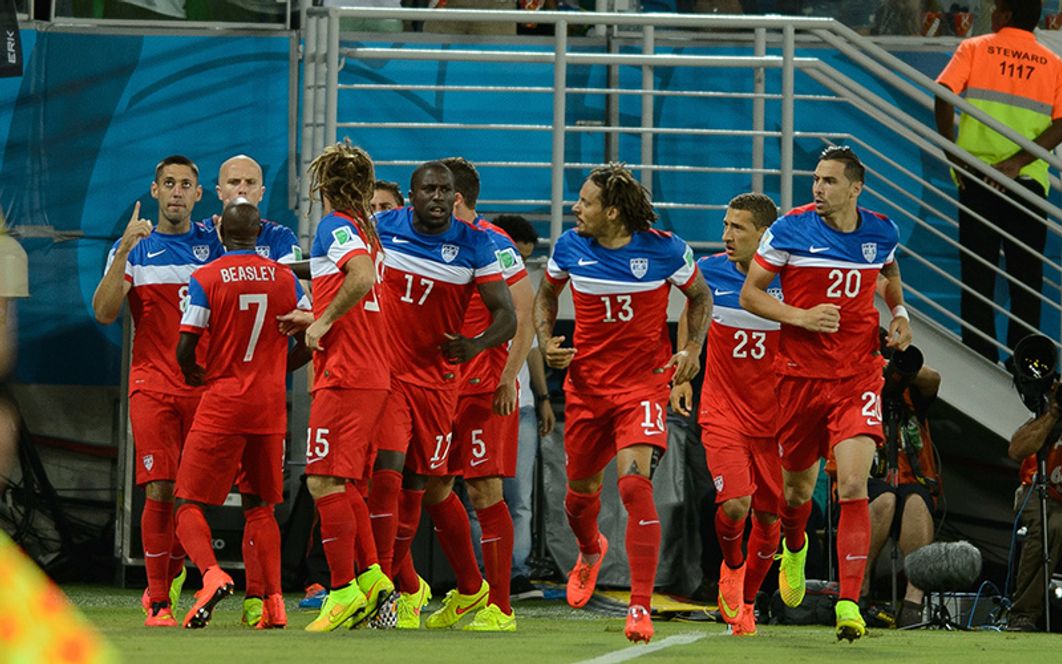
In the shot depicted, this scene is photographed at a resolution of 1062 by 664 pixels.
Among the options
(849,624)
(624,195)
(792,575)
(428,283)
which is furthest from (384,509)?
(792,575)

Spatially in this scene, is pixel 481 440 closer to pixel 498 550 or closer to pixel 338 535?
pixel 498 550

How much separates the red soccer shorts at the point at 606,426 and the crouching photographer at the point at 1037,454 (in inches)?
114

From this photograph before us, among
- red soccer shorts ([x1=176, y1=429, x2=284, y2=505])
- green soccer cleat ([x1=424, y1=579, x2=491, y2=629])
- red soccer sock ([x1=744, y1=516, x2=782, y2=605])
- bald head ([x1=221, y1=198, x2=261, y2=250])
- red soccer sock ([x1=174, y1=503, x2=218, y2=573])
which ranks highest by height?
bald head ([x1=221, y1=198, x2=261, y2=250])

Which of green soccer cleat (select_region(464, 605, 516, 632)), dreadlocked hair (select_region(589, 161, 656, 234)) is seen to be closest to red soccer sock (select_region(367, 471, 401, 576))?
green soccer cleat (select_region(464, 605, 516, 632))

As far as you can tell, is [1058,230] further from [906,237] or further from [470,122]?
[470,122]

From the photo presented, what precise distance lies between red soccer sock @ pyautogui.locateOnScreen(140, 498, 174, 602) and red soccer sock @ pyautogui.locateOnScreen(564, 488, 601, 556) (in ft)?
6.74

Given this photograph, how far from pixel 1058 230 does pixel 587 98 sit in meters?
3.56

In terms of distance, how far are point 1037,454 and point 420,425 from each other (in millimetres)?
4027

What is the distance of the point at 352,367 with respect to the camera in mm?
7695

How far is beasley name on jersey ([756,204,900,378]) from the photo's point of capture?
8.14 metres

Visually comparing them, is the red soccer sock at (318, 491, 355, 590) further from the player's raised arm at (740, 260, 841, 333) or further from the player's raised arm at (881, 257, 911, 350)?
the player's raised arm at (881, 257, 911, 350)

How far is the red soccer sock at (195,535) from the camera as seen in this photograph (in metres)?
7.78

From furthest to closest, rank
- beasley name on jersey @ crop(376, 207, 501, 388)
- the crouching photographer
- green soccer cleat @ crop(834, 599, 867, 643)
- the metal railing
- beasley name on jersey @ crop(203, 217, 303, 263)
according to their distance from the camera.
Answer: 1. the metal railing
2. the crouching photographer
3. beasley name on jersey @ crop(203, 217, 303, 263)
4. beasley name on jersey @ crop(376, 207, 501, 388)
5. green soccer cleat @ crop(834, 599, 867, 643)

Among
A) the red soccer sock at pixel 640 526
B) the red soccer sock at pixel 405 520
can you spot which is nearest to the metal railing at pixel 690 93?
the red soccer sock at pixel 405 520
